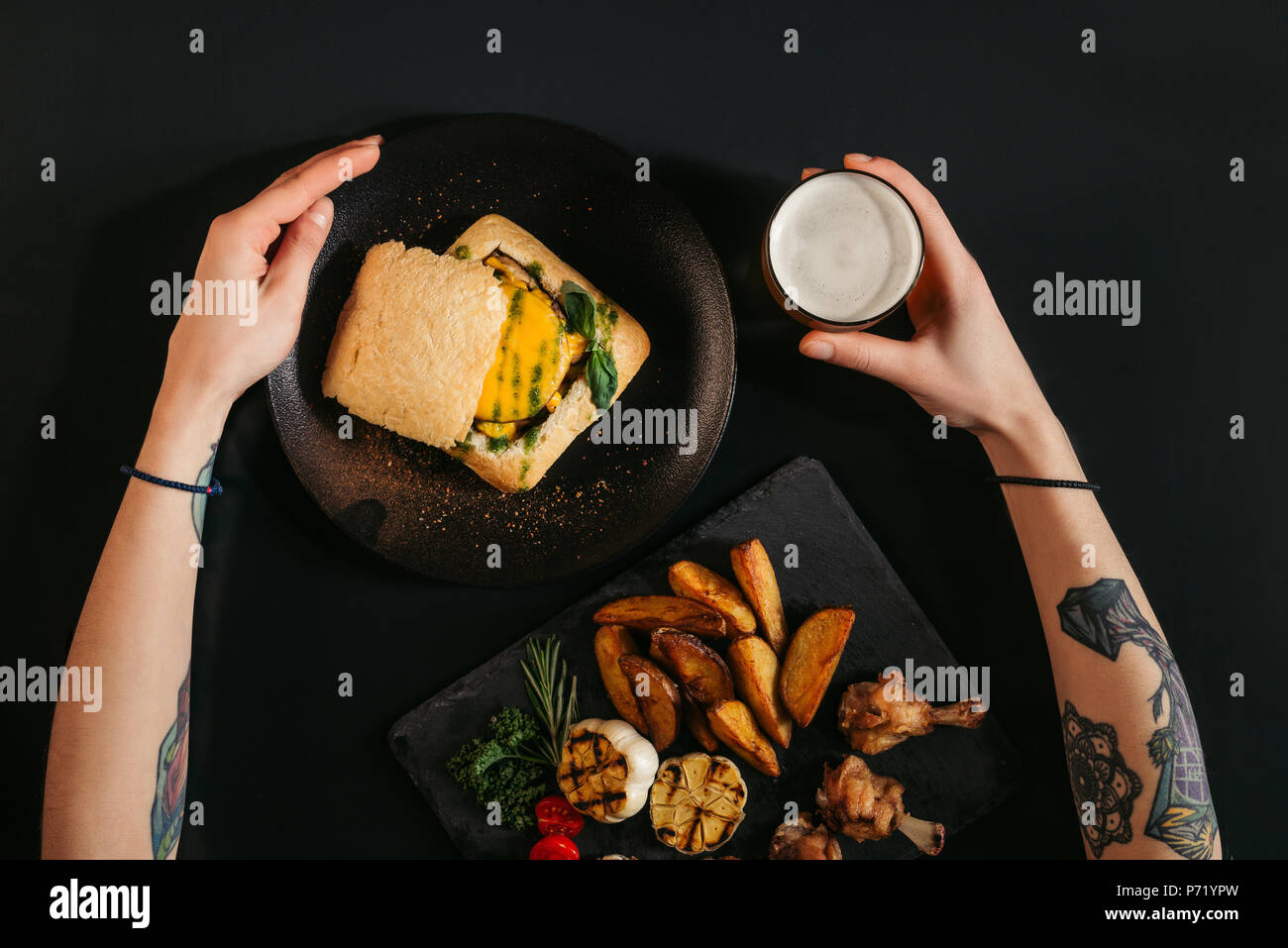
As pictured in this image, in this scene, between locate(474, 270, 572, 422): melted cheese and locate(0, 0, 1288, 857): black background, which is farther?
locate(0, 0, 1288, 857): black background

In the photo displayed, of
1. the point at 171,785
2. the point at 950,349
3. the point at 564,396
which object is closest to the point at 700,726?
the point at 564,396

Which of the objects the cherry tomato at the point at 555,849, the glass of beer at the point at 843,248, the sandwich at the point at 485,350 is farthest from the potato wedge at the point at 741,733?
the glass of beer at the point at 843,248

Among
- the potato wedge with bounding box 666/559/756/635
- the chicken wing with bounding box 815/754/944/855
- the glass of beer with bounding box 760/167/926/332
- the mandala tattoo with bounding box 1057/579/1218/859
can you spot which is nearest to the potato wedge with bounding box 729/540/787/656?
the potato wedge with bounding box 666/559/756/635

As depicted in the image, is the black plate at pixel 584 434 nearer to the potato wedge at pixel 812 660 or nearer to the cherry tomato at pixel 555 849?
the potato wedge at pixel 812 660

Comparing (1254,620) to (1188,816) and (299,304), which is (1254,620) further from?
(299,304)

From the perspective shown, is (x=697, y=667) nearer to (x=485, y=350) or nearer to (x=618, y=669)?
(x=618, y=669)

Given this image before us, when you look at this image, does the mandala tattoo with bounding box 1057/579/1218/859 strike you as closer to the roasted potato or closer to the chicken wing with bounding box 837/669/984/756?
the chicken wing with bounding box 837/669/984/756
